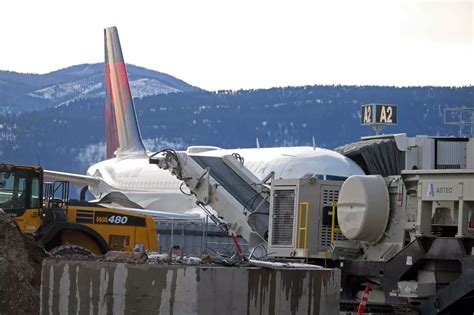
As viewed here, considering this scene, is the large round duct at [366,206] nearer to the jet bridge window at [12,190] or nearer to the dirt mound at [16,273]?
the dirt mound at [16,273]

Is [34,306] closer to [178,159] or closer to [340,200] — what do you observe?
[340,200]

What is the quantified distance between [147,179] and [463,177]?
35305 mm

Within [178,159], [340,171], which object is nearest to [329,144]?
[340,171]

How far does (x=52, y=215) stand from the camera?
2086cm

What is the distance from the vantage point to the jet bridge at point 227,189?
24.9 meters

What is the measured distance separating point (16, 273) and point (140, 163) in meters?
40.7

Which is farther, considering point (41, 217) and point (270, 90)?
point (270, 90)

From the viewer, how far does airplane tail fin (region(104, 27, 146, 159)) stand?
6038 centimetres

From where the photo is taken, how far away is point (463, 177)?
52.5 feet

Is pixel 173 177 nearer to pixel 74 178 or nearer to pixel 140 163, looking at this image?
pixel 140 163

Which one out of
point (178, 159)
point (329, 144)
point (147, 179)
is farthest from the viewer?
point (329, 144)

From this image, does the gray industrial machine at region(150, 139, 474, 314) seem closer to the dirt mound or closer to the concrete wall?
the concrete wall

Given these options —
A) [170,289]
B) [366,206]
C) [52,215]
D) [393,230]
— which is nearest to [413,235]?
[393,230]

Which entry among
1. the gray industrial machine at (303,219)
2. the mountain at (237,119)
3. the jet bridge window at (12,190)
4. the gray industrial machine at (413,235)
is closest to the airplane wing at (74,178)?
the jet bridge window at (12,190)
